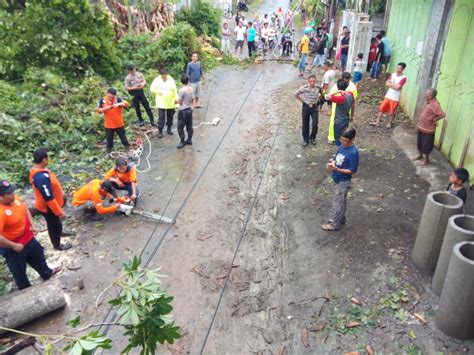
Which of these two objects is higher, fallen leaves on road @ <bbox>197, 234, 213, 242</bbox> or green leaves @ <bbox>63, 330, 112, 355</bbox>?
green leaves @ <bbox>63, 330, 112, 355</bbox>

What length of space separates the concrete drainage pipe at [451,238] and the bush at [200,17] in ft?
63.3

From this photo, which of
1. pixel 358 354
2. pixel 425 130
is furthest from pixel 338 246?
pixel 425 130

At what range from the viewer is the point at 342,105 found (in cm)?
852

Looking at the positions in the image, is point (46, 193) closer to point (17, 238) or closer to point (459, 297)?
point (17, 238)

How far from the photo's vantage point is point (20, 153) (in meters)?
8.66

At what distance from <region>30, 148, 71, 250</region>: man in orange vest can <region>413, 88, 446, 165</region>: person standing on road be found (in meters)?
7.12

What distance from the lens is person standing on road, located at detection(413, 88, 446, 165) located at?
7.75m

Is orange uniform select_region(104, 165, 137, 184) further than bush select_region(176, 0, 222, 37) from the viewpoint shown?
No

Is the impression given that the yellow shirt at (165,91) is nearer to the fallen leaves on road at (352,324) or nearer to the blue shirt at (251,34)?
the fallen leaves on road at (352,324)

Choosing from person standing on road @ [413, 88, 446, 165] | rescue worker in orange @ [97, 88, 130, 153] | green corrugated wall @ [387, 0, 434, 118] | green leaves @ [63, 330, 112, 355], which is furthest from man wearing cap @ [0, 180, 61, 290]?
green corrugated wall @ [387, 0, 434, 118]

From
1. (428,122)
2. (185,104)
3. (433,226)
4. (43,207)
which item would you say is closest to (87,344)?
(43,207)

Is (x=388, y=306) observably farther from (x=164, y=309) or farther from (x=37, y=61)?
(x=37, y=61)

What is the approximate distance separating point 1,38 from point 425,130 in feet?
39.5

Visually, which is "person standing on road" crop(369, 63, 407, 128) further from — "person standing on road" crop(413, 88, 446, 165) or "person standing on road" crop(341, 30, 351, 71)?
"person standing on road" crop(341, 30, 351, 71)
